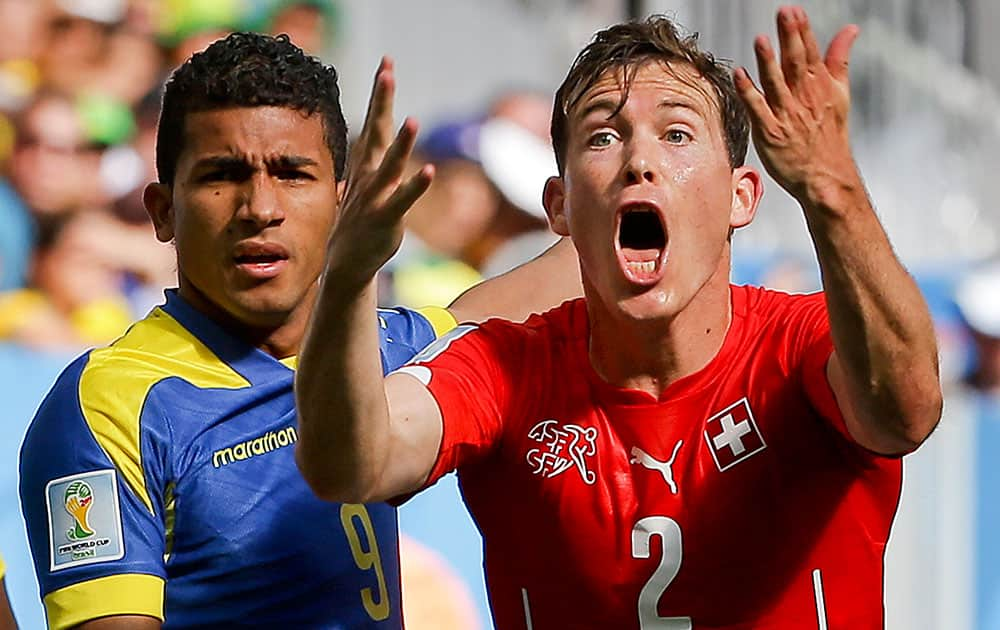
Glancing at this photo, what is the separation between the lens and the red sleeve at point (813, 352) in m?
2.56

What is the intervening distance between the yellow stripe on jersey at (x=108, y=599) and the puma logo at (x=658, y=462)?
0.81 m

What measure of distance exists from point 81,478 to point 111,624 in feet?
0.80

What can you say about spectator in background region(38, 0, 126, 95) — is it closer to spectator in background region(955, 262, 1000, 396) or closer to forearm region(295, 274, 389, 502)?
spectator in background region(955, 262, 1000, 396)

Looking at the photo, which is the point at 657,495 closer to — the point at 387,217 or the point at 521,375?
the point at 521,375

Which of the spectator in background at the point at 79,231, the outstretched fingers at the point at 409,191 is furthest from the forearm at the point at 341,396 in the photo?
the spectator in background at the point at 79,231

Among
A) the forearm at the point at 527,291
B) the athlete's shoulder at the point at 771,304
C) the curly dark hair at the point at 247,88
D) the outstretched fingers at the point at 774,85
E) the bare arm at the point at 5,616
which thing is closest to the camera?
the outstretched fingers at the point at 774,85

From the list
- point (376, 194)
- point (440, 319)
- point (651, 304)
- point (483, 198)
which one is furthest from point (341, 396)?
point (483, 198)

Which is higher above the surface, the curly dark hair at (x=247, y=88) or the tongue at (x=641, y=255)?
the curly dark hair at (x=247, y=88)

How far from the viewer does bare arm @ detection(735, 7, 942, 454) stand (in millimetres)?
2301

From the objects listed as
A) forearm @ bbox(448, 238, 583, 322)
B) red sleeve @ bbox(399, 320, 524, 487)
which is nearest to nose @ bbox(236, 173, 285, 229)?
red sleeve @ bbox(399, 320, 524, 487)

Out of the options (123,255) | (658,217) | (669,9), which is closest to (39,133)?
(123,255)

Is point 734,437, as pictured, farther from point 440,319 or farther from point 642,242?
point 440,319

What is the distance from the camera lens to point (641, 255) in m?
2.65

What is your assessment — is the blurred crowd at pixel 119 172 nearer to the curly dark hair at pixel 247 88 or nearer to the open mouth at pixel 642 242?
the curly dark hair at pixel 247 88
